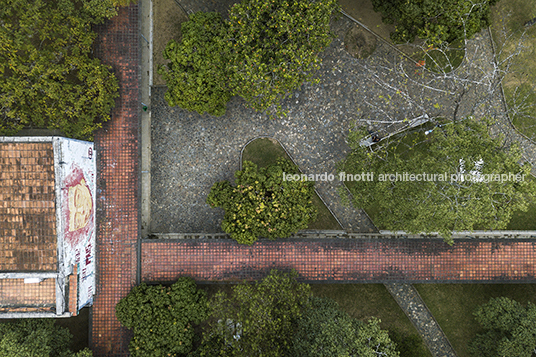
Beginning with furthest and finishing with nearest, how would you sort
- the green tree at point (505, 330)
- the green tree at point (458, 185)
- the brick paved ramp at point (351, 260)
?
the brick paved ramp at point (351, 260) < the green tree at point (505, 330) < the green tree at point (458, 185)

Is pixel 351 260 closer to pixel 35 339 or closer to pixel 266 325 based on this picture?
pixel 266 325

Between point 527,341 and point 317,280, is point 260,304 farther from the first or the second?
point 527,341

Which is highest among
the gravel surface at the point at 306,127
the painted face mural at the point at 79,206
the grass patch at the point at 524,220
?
the gravel surface at the point at 306,127

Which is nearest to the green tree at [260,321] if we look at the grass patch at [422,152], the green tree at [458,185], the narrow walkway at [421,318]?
the green tree at [458,185]

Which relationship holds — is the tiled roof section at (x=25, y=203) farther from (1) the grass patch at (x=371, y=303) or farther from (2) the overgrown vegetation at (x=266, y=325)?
(1) the grass patch at (x=371, y=303)

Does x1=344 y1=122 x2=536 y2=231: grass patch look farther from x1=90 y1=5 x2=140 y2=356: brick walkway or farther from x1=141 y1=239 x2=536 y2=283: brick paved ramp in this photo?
x1=90 y1=5 x2=140 y2=356: brick walkway

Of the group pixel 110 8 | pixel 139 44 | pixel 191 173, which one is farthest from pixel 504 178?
pixel 110 8
